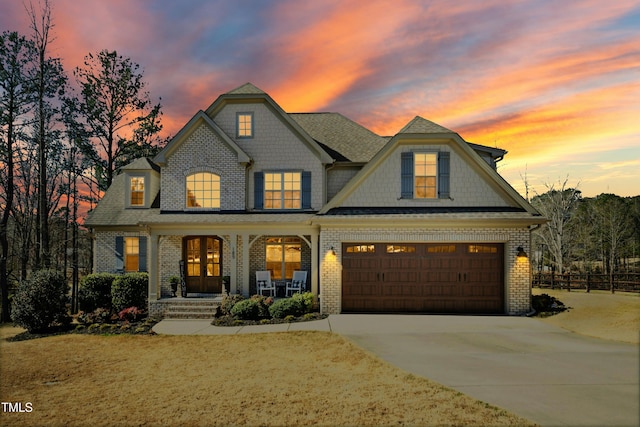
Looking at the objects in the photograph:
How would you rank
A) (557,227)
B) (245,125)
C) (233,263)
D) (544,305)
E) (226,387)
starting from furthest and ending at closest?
(557,227) → (245,125) → (233,263) → (544,305) → (226,387)

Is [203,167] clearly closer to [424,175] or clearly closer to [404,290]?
[424,175]

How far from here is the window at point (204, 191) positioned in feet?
58.7

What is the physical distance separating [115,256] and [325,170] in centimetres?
1108

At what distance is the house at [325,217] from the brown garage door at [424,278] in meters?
0.04

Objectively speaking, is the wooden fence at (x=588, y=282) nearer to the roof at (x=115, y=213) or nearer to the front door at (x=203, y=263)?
the front door at (x=203, y=263)

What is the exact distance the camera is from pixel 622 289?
2247cm

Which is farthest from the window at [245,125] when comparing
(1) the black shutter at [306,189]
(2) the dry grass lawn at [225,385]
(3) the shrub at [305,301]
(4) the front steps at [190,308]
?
(2) the dry grass lawn at [225,385]

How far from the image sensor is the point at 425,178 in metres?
16.0

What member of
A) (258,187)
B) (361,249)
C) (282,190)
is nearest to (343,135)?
(282,190)

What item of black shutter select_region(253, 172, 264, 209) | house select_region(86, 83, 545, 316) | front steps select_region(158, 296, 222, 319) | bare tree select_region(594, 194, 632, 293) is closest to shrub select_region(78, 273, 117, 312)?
house select_region(86, 83, 545, 316)

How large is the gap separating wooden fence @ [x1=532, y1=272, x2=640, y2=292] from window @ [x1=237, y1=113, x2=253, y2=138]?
20.1 m

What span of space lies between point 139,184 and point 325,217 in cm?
1042

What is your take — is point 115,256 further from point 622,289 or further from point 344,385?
point 622,289

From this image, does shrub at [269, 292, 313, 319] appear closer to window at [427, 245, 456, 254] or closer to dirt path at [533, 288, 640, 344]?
window at [427, 245, 456, 254]
